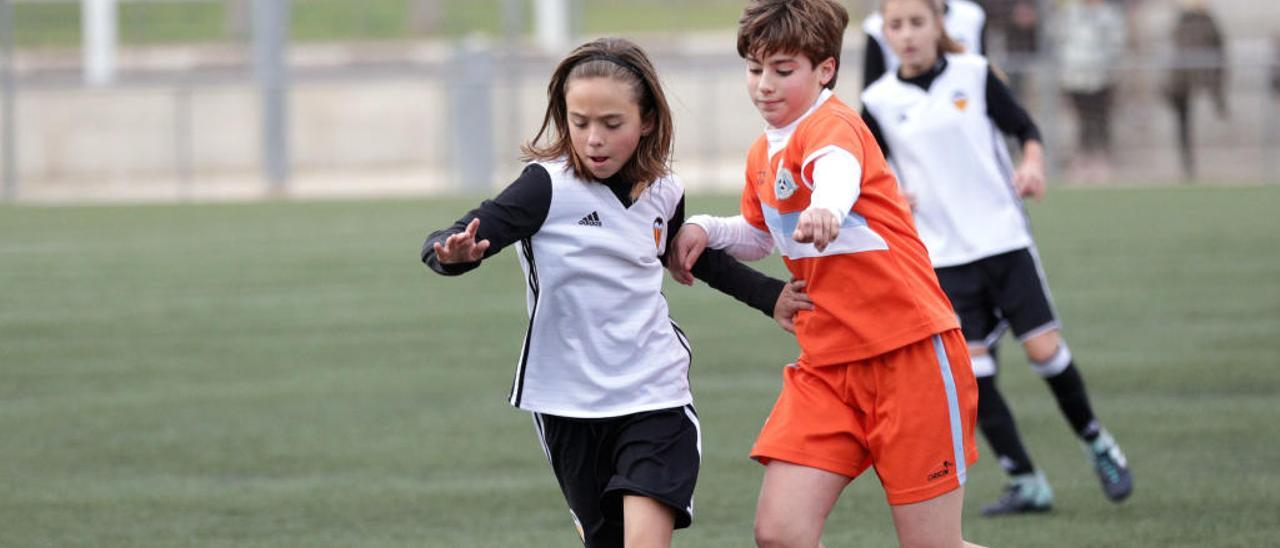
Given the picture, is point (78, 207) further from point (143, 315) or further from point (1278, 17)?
point (1278, 17)

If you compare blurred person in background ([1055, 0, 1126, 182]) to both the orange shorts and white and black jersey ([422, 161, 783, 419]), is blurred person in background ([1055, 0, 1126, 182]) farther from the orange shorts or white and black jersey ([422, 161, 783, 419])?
white and black jersey ([422, 161, 783, 419])

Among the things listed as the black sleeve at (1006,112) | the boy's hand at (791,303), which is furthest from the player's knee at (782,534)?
the black sleeve at (1006,112)

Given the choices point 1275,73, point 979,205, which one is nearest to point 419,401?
point 979,205

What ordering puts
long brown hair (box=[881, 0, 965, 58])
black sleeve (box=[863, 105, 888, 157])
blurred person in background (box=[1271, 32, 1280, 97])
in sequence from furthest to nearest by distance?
blurred person in background (box=[1271, 32, 1280, 97]) < black sleeve (box=[863, 105, 888, 157]) < long brown hair (box=[881, 0, 965, 58])

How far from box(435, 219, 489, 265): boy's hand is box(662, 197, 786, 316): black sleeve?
604 mm

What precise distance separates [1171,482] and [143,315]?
676cm

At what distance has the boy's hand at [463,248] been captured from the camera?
3.92 metres

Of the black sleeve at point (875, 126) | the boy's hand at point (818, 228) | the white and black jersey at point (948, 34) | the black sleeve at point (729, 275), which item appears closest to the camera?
the boy's hand at point (818, 228)

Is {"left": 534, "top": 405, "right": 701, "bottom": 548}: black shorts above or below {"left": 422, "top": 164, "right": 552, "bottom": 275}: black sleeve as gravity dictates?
below

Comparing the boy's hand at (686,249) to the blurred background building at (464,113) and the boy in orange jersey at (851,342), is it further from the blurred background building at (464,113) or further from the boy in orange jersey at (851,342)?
the blurred background building at (464,113)

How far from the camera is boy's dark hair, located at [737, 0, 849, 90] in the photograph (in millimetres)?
4184

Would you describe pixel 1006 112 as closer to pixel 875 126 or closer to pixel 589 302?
pixel 875 126

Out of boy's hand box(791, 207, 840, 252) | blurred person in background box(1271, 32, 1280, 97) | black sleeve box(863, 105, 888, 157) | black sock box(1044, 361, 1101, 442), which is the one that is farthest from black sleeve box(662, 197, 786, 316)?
blurred person in background box(1271, 32, 1280, 97)

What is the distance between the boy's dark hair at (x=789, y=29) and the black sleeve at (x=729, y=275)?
1.44 ft
